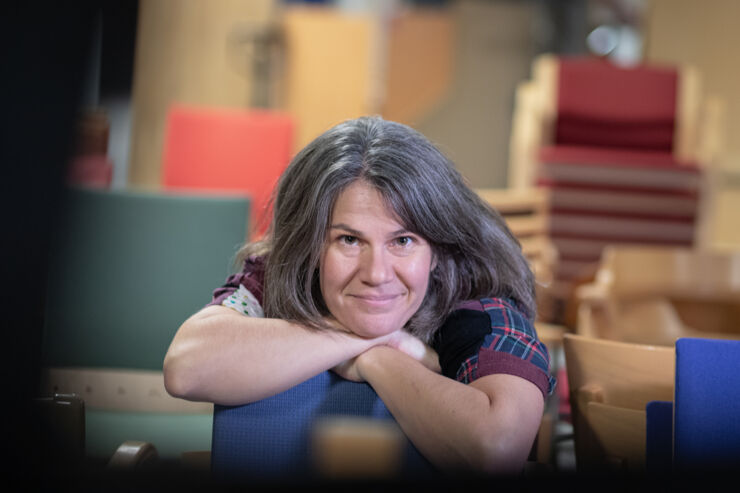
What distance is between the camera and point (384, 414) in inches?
35.0

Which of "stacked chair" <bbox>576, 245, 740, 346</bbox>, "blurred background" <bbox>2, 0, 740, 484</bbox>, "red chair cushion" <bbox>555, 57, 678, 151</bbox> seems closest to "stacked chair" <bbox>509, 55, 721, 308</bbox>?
"red chair cushion" <bbox>555, 57, 678, 151</bbox>

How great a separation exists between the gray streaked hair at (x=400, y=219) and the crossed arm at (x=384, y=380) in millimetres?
52

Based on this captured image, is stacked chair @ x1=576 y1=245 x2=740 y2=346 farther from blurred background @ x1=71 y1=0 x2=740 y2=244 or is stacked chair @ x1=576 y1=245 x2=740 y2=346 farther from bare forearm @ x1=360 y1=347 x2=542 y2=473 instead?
blurred background @ x1=71 y1=0 x2=740 y2=244

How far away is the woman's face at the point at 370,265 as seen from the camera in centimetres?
94

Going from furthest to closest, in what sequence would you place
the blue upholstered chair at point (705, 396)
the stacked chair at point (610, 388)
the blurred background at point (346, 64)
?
the blurred background at point (346, 64) < the stacked chair at point (610, 388) < the blue upholstered chair at point (705, 396)

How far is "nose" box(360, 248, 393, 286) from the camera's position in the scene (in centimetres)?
93

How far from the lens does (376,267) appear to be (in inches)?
36.6

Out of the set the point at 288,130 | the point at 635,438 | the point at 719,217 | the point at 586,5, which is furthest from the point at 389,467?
the point at 586,5

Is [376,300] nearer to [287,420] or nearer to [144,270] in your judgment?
[287,420]

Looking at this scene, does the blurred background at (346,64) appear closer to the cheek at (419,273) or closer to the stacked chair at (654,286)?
the stacked chair at (654,286)

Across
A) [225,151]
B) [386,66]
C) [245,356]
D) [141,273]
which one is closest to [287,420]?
[245,356]

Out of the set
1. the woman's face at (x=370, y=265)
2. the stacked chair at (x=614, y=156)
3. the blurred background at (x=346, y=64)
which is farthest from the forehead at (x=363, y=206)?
the blurred background at (x=346, y=64)

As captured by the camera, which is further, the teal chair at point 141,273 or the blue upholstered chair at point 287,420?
the teal chair at point 141,273

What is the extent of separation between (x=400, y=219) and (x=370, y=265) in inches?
2.6
